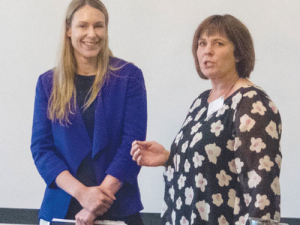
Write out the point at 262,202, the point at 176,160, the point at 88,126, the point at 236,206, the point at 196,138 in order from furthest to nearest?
the point at 88,126 < the point at 176,160 < the point at 196,138 < the point at 236,206 < the point at 262,202

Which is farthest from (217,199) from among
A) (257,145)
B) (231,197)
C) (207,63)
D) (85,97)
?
(85,97)

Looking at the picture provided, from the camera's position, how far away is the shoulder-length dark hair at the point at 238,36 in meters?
1.72

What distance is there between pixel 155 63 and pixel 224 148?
1.34 m

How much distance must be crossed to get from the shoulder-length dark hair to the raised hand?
0.47 meters

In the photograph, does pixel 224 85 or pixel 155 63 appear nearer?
pixel 224 85

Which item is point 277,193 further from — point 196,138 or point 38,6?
point 38,6

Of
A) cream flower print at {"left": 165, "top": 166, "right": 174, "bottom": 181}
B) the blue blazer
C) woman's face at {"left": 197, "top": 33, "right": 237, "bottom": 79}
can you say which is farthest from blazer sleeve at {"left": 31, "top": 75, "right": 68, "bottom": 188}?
woman's face at {"left": 197, "top": 33, "right": 237, "bottom": 79}

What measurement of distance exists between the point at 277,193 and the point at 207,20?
728 millimetres

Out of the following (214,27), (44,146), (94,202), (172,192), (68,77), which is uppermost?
(214,27)

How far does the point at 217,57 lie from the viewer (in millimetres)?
1741

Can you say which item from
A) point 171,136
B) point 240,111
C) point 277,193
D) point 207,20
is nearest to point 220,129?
point 240,111

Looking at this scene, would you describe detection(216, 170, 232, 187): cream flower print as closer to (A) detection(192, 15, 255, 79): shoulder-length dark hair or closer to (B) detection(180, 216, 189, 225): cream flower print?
(B) detection(180, 216, 189, 225): cream flower print

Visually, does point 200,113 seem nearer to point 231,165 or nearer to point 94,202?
point 231,165

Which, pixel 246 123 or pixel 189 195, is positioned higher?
pixel 246 123
